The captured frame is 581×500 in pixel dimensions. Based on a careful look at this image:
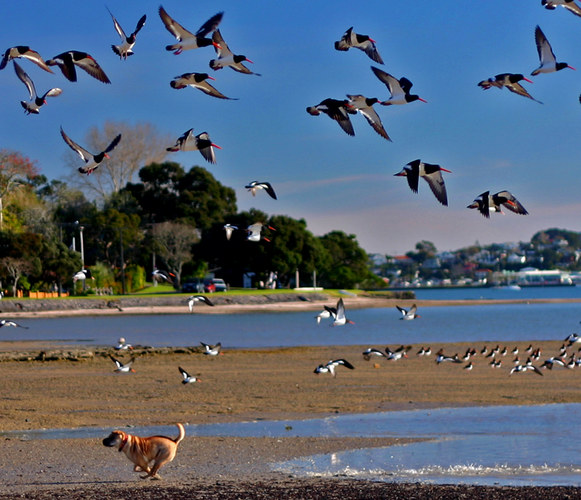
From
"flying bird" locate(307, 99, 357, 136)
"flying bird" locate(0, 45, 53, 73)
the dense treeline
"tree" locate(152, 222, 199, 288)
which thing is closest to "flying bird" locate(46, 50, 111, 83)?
"flying bird" locate(0, 45, 53, 73)

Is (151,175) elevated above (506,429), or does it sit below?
above

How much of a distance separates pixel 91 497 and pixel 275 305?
255 feet

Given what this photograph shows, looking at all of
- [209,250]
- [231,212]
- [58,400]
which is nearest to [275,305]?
[209,250]

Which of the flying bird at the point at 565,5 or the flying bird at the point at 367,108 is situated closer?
the flying bird at the point at 565,5

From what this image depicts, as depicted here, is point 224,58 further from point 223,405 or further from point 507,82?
point 223,405

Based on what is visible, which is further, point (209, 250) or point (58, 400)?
point (209, 250)

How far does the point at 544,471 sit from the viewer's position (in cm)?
1427

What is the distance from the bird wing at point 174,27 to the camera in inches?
469

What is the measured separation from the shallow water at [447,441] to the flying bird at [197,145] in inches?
194

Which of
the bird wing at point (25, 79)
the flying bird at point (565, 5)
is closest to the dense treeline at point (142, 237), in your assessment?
the bird wing at point (25, 79)

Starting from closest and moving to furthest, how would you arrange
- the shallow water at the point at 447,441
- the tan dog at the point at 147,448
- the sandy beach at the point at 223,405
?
the tan dog at the point at 147,448 < the sandy beach at the point at 223,405 < the shallow water at the point at 447,441

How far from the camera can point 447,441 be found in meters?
17.0

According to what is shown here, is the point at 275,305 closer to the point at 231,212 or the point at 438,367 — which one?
the point at 231,212

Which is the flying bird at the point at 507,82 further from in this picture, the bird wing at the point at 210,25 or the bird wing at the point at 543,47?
the bird wing at the point at 210,25
